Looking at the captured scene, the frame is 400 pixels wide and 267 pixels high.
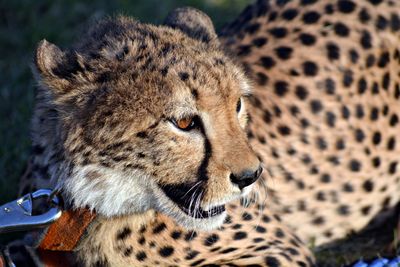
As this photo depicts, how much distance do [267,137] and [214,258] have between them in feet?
1.82

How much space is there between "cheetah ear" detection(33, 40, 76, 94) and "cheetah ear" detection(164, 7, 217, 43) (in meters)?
0.49

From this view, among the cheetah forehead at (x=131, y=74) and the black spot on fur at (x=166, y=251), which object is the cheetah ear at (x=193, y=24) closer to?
the cheetah forehead at (x=131, y=74)

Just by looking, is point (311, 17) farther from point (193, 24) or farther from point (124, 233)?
point (124, 233)

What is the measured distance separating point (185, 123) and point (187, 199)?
9.0 inches

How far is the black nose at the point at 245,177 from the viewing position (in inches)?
89.0

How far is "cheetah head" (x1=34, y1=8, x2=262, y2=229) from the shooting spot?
7.51ft

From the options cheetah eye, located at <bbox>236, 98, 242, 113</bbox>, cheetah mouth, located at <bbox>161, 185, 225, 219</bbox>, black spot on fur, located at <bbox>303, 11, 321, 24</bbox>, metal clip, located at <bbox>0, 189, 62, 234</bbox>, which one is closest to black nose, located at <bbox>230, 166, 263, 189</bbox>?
cheetah mouth, located at <bbox>161, 185, 225, 219</bbox>

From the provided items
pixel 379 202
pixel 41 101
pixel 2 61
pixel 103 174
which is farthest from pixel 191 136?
pixel 2 61

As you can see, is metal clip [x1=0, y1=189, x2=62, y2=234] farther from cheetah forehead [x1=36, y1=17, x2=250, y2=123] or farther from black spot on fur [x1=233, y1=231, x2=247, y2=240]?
black spot on fur [x1=233, y1=231, x2=247, y2=240]

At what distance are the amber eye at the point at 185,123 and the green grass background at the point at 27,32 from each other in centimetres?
148

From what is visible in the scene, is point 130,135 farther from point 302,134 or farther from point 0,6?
point 0,6

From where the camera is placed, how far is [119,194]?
2.35 metres

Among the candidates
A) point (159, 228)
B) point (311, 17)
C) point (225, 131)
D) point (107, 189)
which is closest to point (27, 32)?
point (311, 17)

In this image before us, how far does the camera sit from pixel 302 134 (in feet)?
9.98
